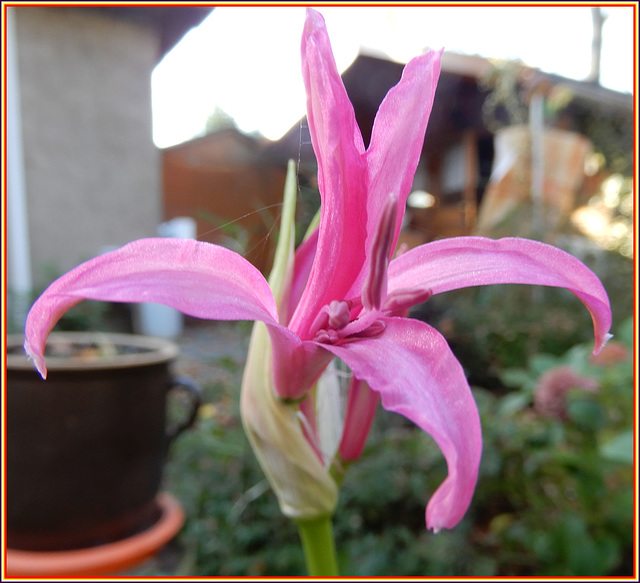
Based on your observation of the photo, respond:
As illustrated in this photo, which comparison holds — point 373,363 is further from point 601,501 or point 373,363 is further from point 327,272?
point 601,501

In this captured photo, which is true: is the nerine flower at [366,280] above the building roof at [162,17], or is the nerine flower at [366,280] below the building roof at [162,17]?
below

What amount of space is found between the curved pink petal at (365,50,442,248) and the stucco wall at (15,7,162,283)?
1.75 m

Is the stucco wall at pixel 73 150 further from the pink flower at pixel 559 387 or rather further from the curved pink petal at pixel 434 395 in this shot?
the curved pink petal at pixel 434 395

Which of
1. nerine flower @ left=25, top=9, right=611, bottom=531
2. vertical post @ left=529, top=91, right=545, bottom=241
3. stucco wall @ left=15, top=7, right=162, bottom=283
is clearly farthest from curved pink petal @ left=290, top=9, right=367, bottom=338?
stucco wall @ left=15, top=7, right=162, bottom=283

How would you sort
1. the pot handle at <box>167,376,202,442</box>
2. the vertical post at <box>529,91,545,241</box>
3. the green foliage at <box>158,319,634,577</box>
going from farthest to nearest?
the vertical post at <box>529,91,545,241</box>, the pot handle at <box>167,376,202,442</box>, the green foliage at <box>158,319,634,577</box>

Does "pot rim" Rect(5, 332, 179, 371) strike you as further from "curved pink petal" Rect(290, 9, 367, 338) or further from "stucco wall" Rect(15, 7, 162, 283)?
"stucco wall" Rect(15, 7, 162, 283)

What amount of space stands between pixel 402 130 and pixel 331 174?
3 cm

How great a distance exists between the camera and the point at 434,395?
156 millimetres

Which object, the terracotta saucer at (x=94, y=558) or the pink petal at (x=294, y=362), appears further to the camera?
the terracotta saucer at (x=94, y=558)

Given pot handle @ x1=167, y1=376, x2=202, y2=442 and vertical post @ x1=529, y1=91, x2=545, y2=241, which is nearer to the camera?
pot handle @ x1=167, y1=376, x2=202, y2=442

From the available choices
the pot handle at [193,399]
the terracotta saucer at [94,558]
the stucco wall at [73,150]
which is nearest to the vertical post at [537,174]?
the pot handle at [193,399]

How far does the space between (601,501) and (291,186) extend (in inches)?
28.6

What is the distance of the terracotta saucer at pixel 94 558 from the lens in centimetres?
64

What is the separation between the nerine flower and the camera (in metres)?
0.15
